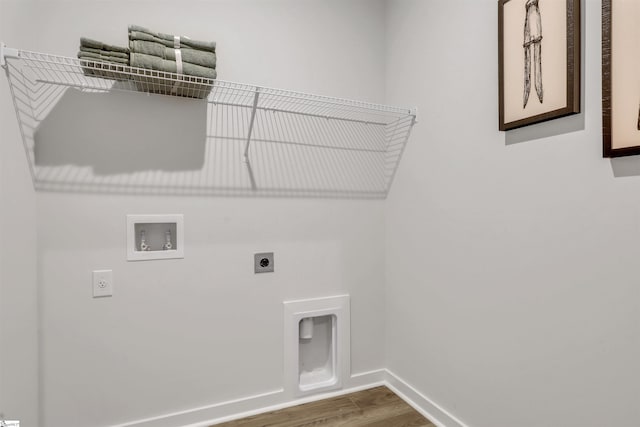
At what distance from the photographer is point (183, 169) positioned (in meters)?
1.64

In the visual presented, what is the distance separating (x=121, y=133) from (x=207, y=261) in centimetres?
72

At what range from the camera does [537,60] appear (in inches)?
47.8

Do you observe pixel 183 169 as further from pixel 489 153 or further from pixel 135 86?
pixel 489 153

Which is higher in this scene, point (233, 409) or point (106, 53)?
point (106, 53)

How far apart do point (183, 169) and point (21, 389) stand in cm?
105

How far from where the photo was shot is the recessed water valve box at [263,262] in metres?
1.79

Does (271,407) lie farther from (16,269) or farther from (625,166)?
(625,166)

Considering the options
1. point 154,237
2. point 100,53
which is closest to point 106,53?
point 100,53

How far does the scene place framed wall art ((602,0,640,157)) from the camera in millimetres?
947

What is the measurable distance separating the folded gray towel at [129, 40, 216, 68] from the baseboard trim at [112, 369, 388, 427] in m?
1.65

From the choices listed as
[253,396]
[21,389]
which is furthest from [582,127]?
[21,389]

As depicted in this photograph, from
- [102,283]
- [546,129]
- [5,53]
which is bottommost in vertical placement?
[102,283]

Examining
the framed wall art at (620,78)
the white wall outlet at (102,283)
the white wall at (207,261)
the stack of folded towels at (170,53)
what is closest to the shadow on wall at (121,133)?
the white wall at (207,261)

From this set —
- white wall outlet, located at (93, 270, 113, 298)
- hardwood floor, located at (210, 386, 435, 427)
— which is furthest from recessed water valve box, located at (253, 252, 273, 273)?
hardwood floor, located at (210, 386, 435, 427)
